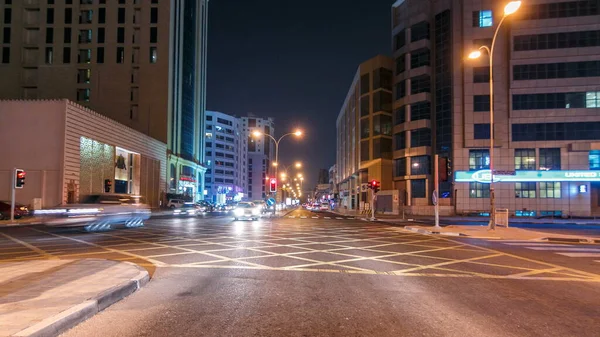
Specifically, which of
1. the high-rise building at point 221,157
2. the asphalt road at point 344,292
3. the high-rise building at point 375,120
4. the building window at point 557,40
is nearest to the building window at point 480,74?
the building window at point 557,40

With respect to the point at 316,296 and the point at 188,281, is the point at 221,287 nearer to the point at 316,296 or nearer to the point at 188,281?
the point at 188,281

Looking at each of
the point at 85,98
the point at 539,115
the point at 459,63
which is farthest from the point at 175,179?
the point at 539,115

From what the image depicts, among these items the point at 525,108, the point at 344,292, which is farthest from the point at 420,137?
the point at 344,292

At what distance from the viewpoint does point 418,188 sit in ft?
187

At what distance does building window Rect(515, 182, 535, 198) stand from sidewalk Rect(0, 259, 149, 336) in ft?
165

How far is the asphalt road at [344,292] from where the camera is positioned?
5582 millimetres

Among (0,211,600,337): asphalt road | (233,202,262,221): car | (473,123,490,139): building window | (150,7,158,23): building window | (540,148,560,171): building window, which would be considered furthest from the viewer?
(150,7,158,23): building window

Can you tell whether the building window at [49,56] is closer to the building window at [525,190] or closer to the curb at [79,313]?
the building window at [525,190]

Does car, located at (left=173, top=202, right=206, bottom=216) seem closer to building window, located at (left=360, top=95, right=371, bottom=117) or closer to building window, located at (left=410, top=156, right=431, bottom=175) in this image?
building window, located at (left=410, top=156, right=431, bottom=175)

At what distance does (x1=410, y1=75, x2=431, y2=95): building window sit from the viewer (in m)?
57.1

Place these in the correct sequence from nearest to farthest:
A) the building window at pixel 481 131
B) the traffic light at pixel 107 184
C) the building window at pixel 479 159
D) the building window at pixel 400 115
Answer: the traffic light at pixel 107 184
the building window at pixel 481 131
the building window at pixel 479 159
the building window at pixel 400 115

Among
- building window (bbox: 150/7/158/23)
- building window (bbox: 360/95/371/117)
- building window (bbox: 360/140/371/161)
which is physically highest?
building window (bbox: 150/7/158/23)

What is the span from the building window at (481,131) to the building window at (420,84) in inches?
370

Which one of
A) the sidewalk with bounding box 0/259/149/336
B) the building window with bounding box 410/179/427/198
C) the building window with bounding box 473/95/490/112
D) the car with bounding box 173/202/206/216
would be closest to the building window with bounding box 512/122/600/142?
the building window with bounding box 473/95/490/112
